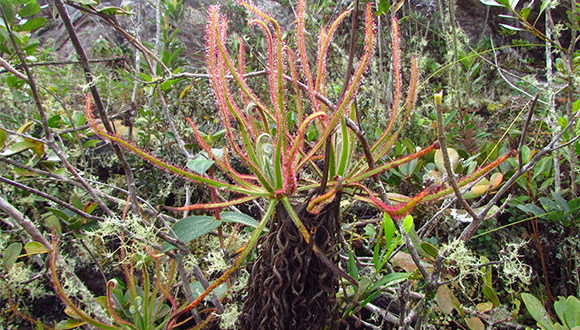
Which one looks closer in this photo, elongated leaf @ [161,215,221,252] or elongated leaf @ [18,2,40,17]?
elongated leaf @ [161,215,221,252]

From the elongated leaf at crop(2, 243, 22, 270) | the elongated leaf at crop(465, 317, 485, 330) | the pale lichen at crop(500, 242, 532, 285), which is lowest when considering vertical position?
the elongated leaf at crop(465, 317, 485, 330)

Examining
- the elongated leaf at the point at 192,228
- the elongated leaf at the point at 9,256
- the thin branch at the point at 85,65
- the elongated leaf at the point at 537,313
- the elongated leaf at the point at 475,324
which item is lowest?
the elongated leaf at the point at 475,324

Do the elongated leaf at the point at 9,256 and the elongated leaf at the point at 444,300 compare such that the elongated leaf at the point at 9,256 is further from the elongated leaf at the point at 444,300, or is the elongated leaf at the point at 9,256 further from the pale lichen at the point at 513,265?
the pale lichen at the point at 513,265

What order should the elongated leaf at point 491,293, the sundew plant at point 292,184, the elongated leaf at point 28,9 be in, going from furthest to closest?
the elongated leaf at point 28,9 < the elongated leaf at point 491,293 < the sundew plant at point 292,184

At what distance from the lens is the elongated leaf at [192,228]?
25.5 inches

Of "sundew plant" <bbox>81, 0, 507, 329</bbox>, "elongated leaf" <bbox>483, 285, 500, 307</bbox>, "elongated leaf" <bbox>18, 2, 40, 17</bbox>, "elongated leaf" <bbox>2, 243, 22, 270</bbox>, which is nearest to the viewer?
"sundew plant" <bbox>81, 0, 507, 329</bbox>

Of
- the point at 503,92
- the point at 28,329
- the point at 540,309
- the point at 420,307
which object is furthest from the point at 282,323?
→ the point at 503,92

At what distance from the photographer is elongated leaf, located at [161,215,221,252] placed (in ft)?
2.12

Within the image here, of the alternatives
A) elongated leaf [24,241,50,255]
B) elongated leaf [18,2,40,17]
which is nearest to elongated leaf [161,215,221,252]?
elongated leaf [24,241,50,255]

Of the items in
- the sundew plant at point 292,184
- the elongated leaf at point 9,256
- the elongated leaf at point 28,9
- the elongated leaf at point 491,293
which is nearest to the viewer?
the sundew plant at point 292,184

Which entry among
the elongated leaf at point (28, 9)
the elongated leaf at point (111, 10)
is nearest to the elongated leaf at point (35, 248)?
the elongated leaf at point (111, 10)

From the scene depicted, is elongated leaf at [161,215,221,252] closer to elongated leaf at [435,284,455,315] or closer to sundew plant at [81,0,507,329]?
sundew plant at [81,0,507,329]

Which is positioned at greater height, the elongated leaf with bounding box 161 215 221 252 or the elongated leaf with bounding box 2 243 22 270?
the elongated leaf with bounding box 161 215 221 252

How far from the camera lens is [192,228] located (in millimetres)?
661
